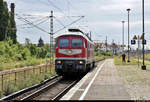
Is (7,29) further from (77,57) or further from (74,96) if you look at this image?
(74,96)

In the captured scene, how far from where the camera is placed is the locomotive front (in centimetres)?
1917

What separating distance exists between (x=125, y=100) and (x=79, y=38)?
10789 millimetres

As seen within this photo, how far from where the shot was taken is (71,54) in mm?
19531

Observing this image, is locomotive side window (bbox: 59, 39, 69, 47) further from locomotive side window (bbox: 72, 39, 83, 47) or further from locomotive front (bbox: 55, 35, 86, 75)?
locomotive side window (bbox: 72, 39, 83, 47)

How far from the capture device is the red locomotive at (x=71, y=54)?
63.0 ft

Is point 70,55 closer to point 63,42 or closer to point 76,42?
point 76,42

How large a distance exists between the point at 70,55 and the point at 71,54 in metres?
0.11

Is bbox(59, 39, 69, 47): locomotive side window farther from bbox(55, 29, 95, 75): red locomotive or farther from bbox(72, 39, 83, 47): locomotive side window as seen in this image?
bbox(72, 39, 83, 47): locomotive side window

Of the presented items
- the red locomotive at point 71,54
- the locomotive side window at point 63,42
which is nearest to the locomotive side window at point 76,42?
the red locomotive at point 71,54

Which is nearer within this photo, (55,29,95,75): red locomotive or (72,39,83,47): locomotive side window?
(55,29,95,75): red locomotive

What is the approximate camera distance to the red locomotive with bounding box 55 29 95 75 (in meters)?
19.2

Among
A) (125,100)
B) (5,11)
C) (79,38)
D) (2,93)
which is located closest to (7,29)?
(5,11)

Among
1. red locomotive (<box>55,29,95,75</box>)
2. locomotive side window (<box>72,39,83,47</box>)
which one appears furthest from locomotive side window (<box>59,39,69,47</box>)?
locomotive side window (<box>72,39,83,47</box>)

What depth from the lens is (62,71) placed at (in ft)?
63.7
